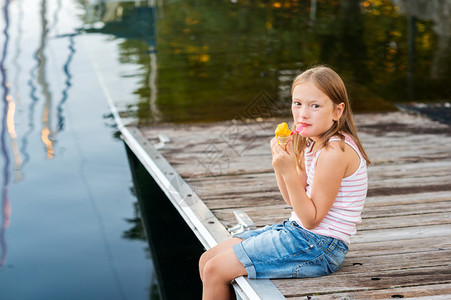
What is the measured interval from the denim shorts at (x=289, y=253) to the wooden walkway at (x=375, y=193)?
0.06 m

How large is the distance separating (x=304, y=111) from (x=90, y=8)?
1285cm

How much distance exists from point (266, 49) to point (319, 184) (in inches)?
327

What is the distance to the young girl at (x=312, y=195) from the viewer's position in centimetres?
262

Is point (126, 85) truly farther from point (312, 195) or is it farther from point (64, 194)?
point (312, 195)

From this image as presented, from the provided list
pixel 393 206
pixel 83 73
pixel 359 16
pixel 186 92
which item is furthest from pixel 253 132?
pixel 359 16

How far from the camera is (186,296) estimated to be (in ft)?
15.5

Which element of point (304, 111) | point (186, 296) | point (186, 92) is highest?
point (304, 111)

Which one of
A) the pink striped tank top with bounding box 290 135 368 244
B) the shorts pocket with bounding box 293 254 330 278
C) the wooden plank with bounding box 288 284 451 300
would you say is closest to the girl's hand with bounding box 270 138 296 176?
the pink striped tank top with bounding box 290 135 368 244

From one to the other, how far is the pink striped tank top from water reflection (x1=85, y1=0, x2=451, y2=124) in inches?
107

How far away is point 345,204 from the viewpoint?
270cm

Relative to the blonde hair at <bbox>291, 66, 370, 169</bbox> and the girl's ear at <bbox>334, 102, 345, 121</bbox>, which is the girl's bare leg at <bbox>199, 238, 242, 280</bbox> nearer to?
the blonde hair at <bbox>291, 66, 370, 169</bbox>

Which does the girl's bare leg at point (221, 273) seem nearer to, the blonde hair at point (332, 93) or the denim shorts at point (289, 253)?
the denim shorts at point (289, 253)

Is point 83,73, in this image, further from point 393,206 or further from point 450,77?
point 393,206

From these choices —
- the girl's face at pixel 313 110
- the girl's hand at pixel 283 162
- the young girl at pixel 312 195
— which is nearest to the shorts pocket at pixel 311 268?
the young girl at pixel 312 195
